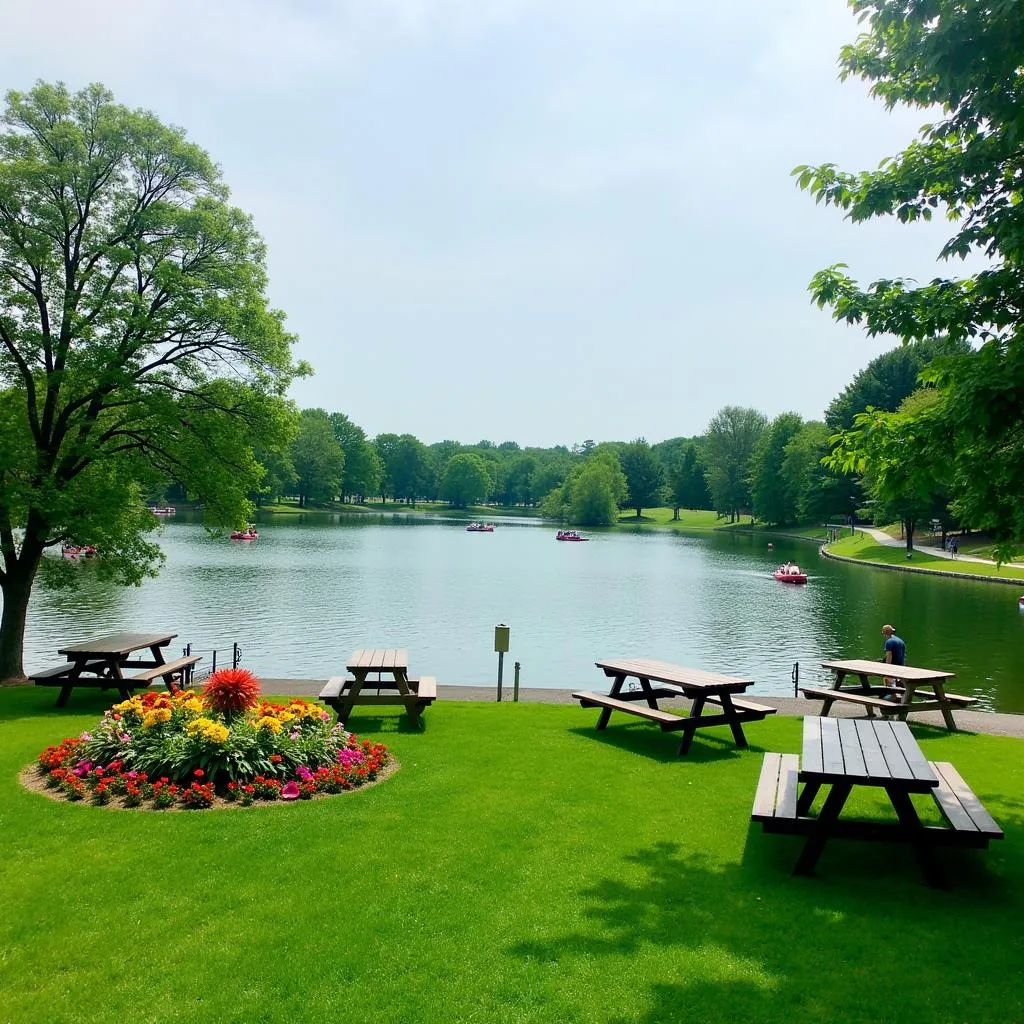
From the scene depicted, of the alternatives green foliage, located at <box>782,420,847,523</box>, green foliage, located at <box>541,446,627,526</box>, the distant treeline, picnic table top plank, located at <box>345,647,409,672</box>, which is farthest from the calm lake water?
green foliage, located at <box>541,446,627,526</box>

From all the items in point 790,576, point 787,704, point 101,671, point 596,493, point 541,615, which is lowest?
point 541,615

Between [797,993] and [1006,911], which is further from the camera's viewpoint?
[1006,911]

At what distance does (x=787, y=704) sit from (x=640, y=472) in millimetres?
145657

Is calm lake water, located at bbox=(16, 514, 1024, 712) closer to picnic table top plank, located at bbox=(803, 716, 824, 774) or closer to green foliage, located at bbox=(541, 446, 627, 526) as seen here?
picnic table top plank, located at bbox=(803, 716, 824, 774)

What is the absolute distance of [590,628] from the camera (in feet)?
115

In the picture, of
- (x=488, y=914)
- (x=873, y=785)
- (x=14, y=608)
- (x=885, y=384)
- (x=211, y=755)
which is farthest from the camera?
(x=885, y=384)

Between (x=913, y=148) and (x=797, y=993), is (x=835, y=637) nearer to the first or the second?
(x=913, y=148)

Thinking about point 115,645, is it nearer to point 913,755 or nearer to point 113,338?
point 113,338

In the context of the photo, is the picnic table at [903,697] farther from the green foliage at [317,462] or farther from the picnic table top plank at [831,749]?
the green foliage at [317,462]

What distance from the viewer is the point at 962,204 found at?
347 inches

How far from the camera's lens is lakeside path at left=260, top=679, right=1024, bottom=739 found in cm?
1537

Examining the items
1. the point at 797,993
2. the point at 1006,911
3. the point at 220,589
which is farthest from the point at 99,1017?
the point at 220,589

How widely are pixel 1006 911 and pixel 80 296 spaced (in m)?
18.8

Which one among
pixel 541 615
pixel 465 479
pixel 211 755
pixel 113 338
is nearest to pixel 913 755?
pixel 211 755
